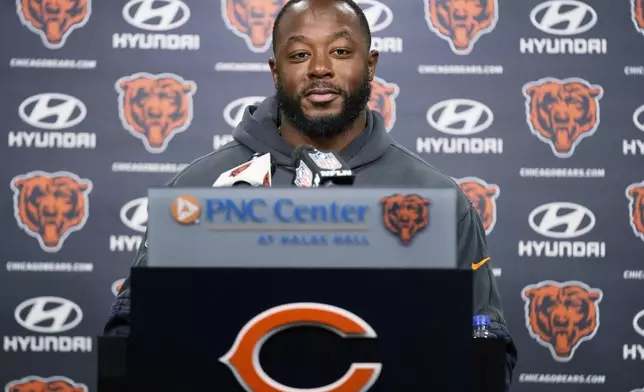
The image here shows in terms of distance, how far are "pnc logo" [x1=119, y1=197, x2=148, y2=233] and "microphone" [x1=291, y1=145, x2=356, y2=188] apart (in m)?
2.21

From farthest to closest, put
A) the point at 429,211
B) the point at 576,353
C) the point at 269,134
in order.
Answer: the point at 576,353 → the point at 269,134 → the point at 429,211

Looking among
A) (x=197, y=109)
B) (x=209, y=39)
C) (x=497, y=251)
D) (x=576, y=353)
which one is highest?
(x=209, y=39)

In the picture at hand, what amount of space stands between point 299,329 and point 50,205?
8.54 feet

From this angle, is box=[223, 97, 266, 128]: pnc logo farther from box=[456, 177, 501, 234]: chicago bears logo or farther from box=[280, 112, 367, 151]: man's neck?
box=[280, 112, 367, 151]: man's neck

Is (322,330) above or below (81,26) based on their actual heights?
below

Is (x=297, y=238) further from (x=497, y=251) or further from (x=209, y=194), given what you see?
(x=497, y=251)

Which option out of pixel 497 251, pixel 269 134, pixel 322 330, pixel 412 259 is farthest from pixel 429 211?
pixel 497 251

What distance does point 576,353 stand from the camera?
3.25 meters

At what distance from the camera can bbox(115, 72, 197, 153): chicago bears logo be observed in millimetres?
3268

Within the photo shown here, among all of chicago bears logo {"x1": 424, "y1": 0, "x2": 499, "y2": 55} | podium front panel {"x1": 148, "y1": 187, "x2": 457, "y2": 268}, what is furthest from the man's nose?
chicago bears logo {"x1": 424, "y1": 0, "x2": 499, "y2": 55}

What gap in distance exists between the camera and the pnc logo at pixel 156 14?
3285 millimetres

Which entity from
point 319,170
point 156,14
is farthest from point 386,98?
point 319,170

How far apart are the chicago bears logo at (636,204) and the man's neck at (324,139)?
1937 millimetres

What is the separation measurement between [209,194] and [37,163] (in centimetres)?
261
